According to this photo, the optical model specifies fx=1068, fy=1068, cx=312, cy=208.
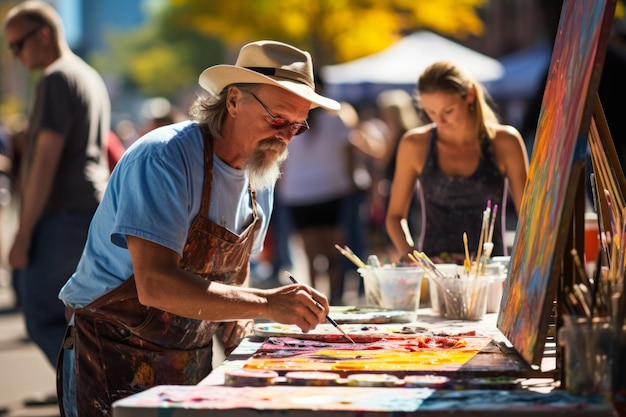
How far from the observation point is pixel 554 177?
2131mm

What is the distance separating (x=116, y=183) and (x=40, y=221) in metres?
2.01

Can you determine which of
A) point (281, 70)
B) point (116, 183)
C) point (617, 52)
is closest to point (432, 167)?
point (281, 70)

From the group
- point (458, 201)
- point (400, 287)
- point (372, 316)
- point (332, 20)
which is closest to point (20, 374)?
point (458, 201)

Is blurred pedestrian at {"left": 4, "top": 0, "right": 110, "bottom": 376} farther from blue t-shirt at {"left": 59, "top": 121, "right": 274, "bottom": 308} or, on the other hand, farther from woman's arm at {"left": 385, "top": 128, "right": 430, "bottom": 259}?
blue t-shirt at {"left": 59, "top": 121, "right": 274, "bottom": 308}

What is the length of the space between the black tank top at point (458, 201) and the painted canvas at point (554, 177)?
1247 mm

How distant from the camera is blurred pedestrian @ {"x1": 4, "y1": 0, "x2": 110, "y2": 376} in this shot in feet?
14.5

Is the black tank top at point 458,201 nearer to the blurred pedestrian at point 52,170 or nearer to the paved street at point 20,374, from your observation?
the blurred pedestrian at point 52,170

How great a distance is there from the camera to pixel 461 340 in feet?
7.96

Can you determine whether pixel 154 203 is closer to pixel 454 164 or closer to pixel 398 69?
pixel 454 164

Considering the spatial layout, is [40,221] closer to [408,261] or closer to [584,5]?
[408,261]

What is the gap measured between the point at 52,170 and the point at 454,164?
5.54ft

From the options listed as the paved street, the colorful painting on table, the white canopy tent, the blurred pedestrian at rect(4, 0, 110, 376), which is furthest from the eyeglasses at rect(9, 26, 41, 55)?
the white canopy tent

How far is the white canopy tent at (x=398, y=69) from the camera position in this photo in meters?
13.6

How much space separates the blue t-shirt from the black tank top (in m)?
1.25
